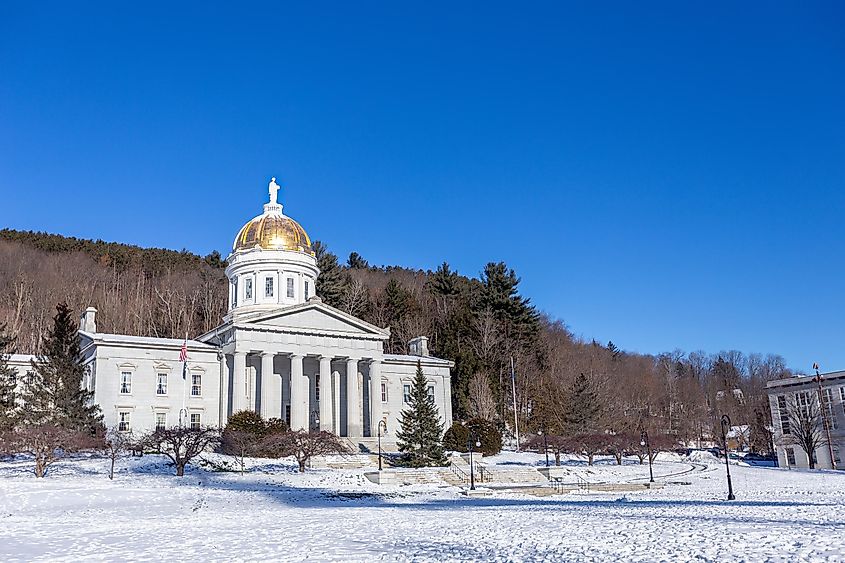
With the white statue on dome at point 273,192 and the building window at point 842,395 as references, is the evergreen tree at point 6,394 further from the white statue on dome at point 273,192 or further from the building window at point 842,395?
the building window at point 842,395

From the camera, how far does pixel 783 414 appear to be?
207ft

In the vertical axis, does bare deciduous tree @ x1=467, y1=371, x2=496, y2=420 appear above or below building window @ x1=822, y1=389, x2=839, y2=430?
above

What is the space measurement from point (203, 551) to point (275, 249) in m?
46.1

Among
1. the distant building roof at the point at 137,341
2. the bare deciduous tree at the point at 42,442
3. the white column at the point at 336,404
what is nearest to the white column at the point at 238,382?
the distant building roof at the point at 137,341

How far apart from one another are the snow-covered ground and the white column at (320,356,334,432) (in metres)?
16.5

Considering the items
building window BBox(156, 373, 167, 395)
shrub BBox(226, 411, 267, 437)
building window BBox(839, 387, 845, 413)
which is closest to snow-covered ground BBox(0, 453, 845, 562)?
shrub BBox(226, 411, 267, 437)

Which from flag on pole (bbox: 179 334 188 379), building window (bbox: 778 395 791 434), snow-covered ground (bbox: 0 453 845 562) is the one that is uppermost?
flag on pole (bbox: 179 334 188 379)

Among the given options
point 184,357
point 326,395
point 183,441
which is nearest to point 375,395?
point 326,395

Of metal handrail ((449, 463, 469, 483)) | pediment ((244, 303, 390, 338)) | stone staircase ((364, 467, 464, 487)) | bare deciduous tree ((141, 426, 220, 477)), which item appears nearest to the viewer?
bare deciduous tree ((141, 426, 220, 477))

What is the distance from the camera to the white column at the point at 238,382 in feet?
168

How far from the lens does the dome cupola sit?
59625mm

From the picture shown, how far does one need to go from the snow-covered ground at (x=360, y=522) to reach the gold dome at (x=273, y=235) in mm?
25966

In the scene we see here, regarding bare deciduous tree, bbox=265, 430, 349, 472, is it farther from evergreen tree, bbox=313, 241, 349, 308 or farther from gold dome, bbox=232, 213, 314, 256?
evergreen tree, bbox=313, 241, 349, 308

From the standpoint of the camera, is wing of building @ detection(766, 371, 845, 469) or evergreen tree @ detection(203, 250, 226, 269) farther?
evergreen tree @ detection(203, 250, 226, 269)
